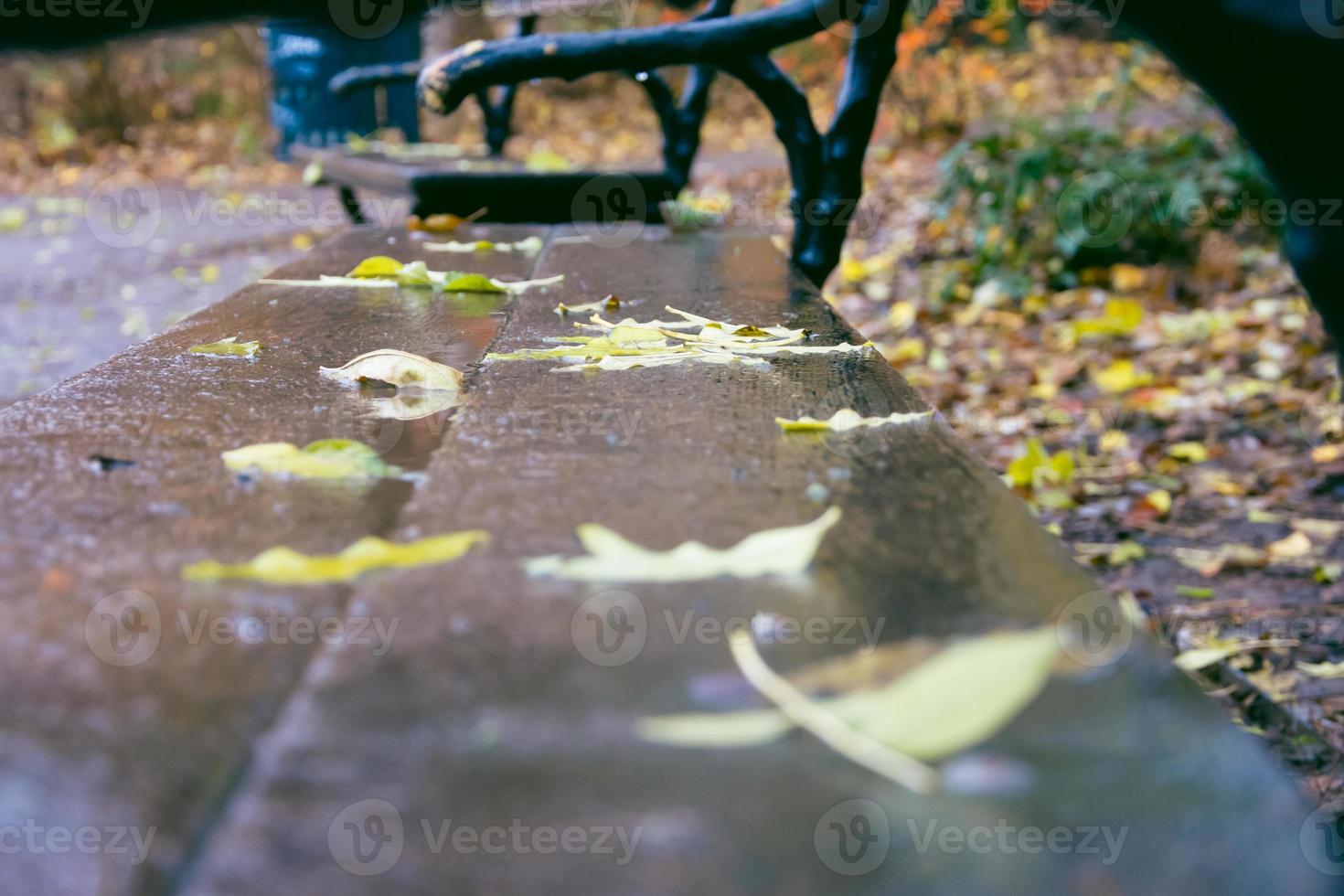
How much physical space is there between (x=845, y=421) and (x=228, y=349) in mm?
711

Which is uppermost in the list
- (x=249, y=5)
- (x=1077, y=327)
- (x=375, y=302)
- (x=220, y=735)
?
(x=249, y=5)

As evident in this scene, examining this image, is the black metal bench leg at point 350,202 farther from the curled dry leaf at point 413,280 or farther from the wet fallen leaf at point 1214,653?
the wet fallen leaf at point 1214,653

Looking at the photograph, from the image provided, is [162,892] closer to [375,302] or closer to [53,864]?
[53,864]

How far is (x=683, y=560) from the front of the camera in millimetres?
648

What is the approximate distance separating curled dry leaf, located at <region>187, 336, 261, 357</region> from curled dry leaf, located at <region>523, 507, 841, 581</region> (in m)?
0.75

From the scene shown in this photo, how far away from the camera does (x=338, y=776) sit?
0.45m

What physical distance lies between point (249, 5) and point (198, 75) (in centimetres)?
1327

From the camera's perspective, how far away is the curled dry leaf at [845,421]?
0.93m

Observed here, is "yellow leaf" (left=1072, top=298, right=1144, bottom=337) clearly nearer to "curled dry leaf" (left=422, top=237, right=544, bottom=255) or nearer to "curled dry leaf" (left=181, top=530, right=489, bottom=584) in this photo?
"curled dry leaf" (left=422, top=237, right=544, bottom=255)

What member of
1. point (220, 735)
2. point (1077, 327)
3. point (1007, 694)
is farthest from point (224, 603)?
point (1077, 327)

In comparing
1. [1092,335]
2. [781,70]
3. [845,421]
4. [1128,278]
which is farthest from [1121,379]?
[845,421]

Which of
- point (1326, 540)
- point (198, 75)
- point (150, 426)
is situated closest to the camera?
point (150, 426)

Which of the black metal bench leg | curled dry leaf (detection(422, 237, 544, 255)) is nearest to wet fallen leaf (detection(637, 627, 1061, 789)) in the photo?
curled dry leaf (detection(422, 237, 544, 255))

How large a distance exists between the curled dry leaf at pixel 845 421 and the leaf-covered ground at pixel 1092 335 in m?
0.96
